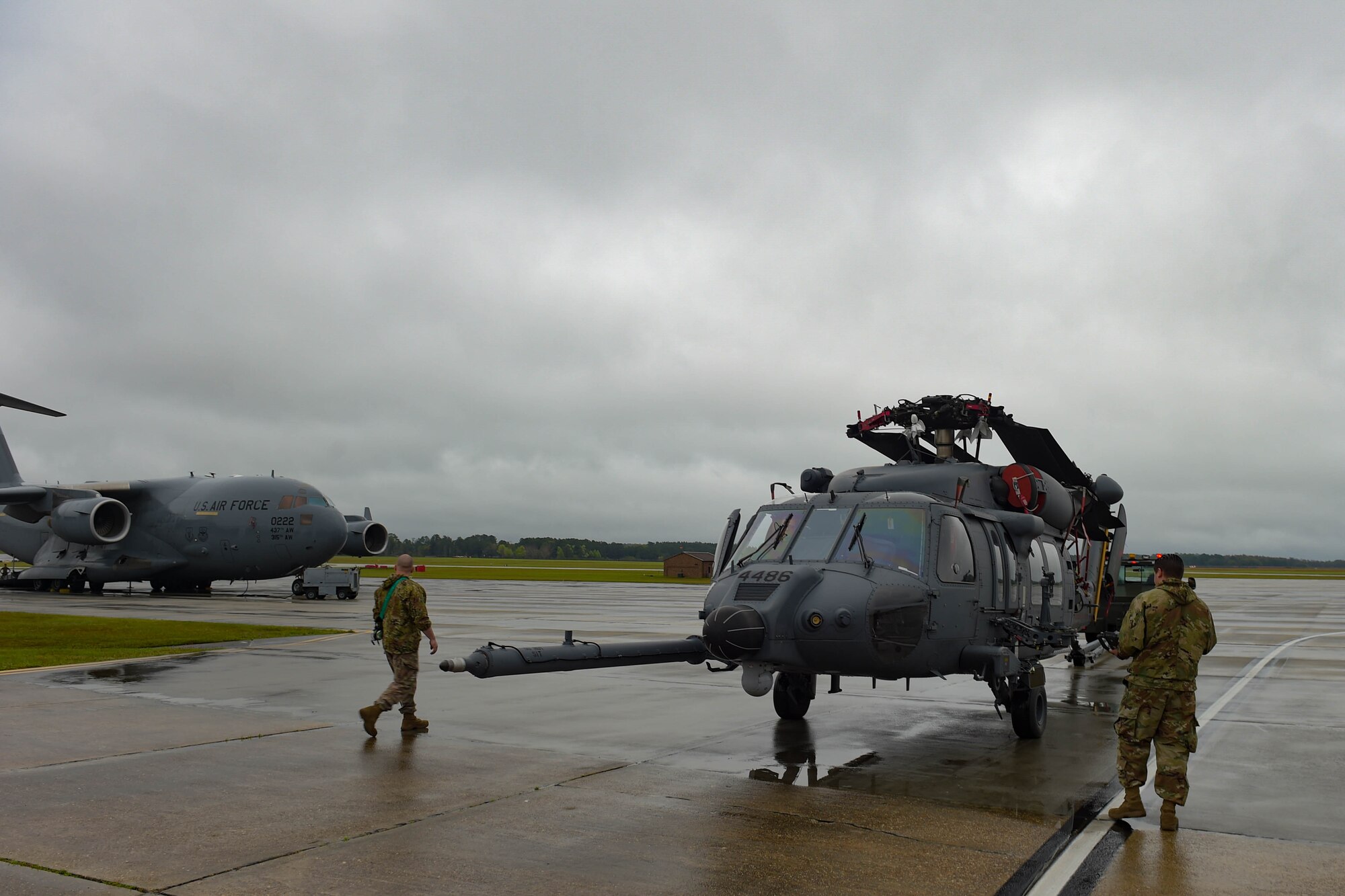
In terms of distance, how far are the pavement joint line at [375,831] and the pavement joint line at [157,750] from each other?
330 cm

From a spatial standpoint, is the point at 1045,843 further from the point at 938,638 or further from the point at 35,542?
the point at 35,542

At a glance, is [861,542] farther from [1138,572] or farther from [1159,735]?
[1138,572]

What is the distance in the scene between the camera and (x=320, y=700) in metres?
11.7

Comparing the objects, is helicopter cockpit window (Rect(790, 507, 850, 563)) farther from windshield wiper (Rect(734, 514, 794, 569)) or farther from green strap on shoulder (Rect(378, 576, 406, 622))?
green strap on shoulder (Rect(378, 576, 406, 622))

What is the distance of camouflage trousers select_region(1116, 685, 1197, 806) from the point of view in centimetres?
681

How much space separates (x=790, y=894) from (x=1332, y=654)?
18.7 meters

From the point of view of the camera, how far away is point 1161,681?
7145 mm

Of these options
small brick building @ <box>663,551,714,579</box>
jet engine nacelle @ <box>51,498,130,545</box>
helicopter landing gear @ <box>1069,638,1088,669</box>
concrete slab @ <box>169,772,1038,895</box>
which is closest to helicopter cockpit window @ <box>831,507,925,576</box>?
concrete slab @ <box>169,772,1038,895</box>

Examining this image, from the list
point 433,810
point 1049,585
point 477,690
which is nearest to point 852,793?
point 433,810

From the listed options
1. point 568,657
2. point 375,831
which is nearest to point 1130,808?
point 568,657

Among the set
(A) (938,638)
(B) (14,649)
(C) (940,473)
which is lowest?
(B) (14,649)

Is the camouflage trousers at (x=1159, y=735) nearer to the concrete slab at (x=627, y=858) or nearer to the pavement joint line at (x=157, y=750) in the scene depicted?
the concrete slab at (x=627, y=858)

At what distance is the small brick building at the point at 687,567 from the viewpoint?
69.5 metres

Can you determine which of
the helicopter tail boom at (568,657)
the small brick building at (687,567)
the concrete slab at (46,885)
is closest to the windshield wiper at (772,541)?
the helicopter tail boom at (568,657)
